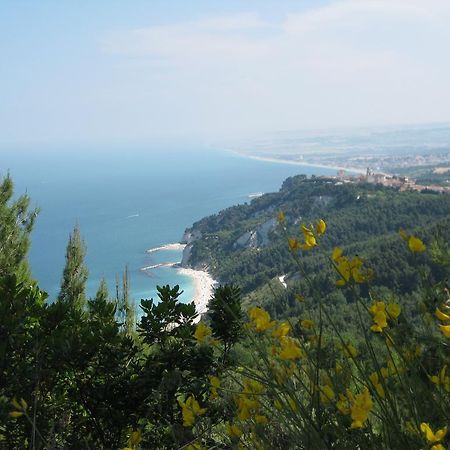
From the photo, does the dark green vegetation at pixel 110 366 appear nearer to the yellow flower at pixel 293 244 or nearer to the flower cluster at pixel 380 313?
the yellow flower at pixel 293 244

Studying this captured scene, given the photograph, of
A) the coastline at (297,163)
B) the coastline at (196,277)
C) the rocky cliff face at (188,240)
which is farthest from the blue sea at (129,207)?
the coastline at (297,163)

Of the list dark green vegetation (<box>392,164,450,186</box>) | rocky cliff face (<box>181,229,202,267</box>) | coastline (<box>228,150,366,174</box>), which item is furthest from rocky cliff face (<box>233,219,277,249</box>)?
coastline (<box>228,150,366,174</box>)

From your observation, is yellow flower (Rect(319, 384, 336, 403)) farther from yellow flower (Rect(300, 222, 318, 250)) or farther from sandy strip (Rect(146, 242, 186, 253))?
sandy strip (Rect(146, 242, 186, 253))

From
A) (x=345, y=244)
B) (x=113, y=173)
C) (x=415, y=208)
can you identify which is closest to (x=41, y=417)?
(x=345, y=244)

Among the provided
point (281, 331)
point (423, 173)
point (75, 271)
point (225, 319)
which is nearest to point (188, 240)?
point (75, 271)

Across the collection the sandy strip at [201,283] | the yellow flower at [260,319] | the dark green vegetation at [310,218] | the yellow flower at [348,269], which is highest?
the yellow flower at [348,269]
